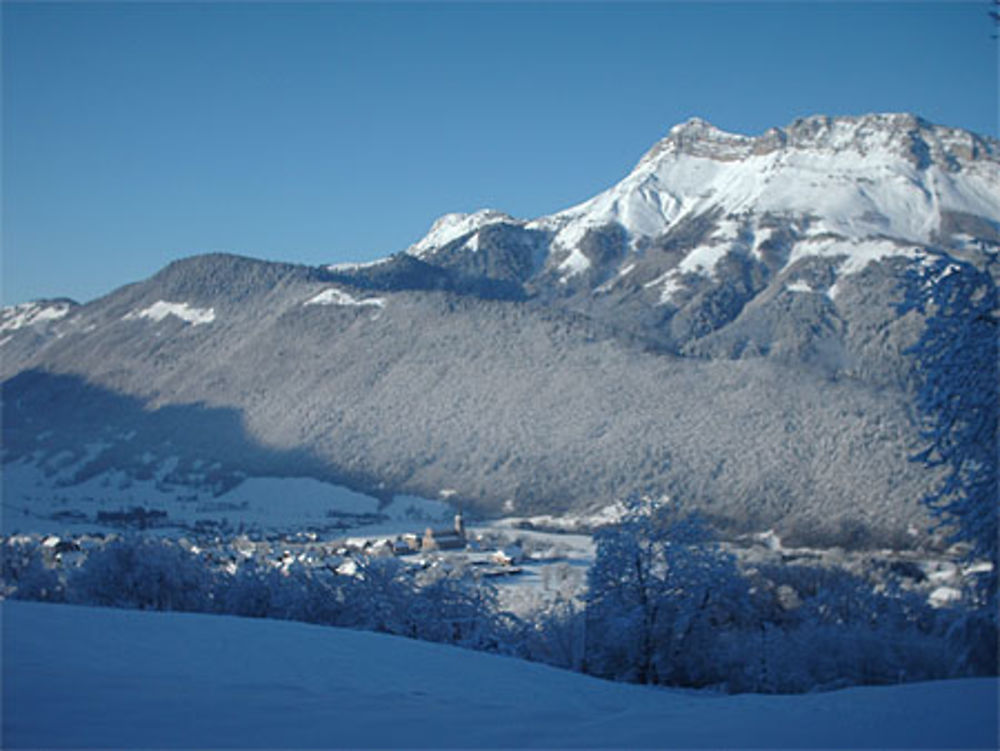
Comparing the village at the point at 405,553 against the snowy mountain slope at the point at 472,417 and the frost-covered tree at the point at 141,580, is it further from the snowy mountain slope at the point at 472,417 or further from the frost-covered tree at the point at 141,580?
the snowy mountain slope at the point at 472,417

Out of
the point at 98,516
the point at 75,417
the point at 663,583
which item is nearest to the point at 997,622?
the point at 663,583

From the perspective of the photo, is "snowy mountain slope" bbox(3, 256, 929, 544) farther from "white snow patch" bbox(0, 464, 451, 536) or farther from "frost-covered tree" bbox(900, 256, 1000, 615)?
"frost-covered tree" bbox(900, 256, 1000, 615)

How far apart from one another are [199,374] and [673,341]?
98495 millimetres

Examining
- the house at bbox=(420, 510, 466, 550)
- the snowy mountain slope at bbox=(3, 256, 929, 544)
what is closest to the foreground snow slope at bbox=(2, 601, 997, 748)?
the snowy mountain slope at bbox=(3, 256, 929, 544)

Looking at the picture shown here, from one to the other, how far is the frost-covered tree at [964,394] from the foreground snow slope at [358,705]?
2.49 metres

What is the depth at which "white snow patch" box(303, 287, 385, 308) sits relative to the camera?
167600 millimetres

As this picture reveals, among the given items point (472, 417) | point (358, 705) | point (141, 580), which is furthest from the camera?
point (472, 417)

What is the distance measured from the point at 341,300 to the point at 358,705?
164 meters

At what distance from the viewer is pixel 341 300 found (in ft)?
562

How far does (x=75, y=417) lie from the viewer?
168 metres

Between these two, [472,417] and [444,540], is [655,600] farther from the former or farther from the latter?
[472,417]

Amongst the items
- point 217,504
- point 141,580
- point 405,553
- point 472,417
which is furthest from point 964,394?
point 472,417

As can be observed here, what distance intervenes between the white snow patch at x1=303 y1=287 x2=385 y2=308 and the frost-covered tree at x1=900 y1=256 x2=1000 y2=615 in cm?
15539

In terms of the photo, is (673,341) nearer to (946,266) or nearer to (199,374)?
(199,374)
